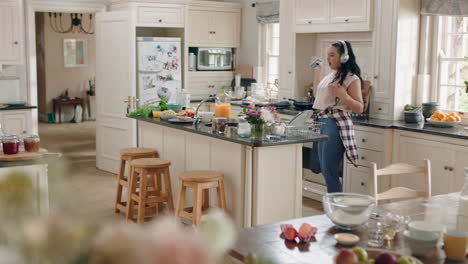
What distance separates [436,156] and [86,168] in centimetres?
462

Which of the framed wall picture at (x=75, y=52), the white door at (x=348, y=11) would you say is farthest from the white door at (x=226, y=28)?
the framed wall picture at (x=75, y=52)

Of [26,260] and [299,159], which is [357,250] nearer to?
[26,260]

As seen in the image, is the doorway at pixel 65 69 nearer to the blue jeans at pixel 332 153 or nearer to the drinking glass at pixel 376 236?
the blue jeans at pixel 332 153

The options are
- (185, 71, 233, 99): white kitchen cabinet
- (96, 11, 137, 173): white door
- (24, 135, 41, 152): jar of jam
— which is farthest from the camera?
(185, 71, 233, 99): white kitchen cabinet

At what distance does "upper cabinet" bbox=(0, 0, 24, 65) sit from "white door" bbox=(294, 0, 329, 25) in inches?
130

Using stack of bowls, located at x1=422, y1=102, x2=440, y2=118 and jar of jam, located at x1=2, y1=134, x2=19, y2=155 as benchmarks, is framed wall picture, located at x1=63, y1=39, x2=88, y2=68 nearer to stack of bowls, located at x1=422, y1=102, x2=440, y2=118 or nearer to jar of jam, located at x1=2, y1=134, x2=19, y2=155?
stack of bowls, located at x1=422, y1=102, x2=440, y2=118

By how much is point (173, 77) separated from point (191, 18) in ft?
3.52

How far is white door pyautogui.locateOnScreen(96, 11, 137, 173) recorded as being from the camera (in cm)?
698

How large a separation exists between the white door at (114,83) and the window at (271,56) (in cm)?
209

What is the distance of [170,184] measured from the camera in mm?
5055

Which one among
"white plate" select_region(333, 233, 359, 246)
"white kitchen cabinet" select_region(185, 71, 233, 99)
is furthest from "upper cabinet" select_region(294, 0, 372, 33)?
"white plate" select_region(333, 233, 359, 246)

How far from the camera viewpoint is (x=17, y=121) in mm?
6867

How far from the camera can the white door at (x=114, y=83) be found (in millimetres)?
6980

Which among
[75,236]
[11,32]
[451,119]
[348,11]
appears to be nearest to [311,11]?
[348,11]
